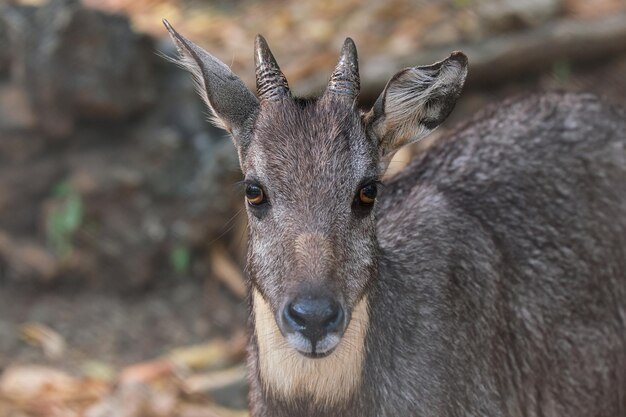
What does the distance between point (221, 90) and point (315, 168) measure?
775mm

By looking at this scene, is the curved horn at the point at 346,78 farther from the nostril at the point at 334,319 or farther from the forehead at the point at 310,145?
the nostril at the point at 334,319

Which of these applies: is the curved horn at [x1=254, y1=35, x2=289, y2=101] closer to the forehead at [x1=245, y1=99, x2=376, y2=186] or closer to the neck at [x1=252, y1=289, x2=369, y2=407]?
Result: the forehead at [x1=245, y1=99, x2=376, y2=186]

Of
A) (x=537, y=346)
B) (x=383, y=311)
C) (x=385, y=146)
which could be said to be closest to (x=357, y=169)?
(x=385, y=146)

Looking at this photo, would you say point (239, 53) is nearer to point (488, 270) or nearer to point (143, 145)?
point (143, 145)

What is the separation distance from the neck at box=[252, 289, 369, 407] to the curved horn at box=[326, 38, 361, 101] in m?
1.18

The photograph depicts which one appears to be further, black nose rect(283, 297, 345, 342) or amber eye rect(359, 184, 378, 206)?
amber eye rect(359, 184, 378, 206)

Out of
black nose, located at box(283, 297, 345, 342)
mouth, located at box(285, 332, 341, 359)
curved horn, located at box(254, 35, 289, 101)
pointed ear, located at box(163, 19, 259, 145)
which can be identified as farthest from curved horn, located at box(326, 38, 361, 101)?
mouth, located at box(285, 332, 341, 359)

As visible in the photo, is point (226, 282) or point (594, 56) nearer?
point (226, 282)

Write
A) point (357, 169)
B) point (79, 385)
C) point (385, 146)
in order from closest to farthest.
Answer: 1. point (357, 169)
2. point (385, 146)
3. point (79, 385)

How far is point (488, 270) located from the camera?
22.3 ft

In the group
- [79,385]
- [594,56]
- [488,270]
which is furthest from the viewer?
[594,56]

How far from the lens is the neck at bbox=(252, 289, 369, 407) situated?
5.91 meters

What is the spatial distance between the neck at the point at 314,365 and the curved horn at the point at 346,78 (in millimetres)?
1181

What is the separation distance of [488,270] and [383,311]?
896 mm
